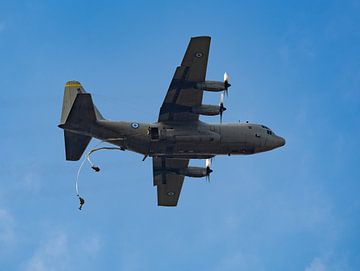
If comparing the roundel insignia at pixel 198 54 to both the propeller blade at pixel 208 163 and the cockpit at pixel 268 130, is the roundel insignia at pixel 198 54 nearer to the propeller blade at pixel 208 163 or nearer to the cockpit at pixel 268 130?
the cockpit at pixel 268 130

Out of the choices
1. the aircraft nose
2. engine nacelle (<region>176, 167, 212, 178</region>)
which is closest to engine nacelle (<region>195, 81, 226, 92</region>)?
the aircraft nose

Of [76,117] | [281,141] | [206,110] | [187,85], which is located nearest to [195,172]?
[281,141]

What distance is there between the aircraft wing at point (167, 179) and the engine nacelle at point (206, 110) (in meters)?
5.82

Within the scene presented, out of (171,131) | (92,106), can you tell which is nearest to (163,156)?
(171,131)

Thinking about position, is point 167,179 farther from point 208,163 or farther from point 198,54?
point 198,54

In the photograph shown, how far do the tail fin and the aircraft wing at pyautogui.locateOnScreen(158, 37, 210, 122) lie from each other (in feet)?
15.4

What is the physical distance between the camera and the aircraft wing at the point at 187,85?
157 feet

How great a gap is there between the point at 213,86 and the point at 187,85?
1629 millimetres

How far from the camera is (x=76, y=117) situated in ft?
160

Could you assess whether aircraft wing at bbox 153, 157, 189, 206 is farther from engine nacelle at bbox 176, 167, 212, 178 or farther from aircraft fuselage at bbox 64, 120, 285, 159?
aircraft fuselage at bbox 64, 120, 285, 159

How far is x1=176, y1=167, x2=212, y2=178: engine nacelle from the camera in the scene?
56.2 m

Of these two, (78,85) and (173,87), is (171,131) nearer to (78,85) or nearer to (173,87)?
(173,87)

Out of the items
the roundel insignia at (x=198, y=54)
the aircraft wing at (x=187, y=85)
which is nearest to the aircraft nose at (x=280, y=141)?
the aircraft wing at (x=187, y=85)

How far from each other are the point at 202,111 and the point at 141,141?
4.31 m
